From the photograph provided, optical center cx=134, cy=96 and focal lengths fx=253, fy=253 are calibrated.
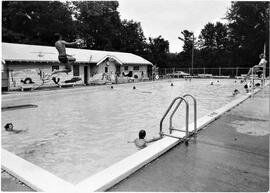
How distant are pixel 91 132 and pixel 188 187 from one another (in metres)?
4.56

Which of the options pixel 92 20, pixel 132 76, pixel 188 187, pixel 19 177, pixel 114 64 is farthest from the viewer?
pixel 92 20

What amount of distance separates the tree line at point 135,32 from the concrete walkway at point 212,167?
34385 mm

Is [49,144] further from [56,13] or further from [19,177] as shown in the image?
[56,13]

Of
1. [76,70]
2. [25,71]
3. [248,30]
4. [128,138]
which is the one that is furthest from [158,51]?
[128,138]

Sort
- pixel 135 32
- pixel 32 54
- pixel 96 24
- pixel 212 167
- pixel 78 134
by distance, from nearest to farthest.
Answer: pixel 212 167 → pixel 78 134 → pixel 32 54 → pixel 96 24 → pixel 135 32

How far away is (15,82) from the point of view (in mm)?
19188

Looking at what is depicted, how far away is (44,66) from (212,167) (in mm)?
19823

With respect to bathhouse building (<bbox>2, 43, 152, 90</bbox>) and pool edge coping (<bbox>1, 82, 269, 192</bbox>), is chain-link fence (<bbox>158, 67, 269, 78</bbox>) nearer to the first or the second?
bathhouse building (<bbox>2, 43, 152, 90</bbox>)

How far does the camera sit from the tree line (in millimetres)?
35938

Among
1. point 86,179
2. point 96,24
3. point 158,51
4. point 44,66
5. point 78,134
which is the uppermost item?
point 96,24

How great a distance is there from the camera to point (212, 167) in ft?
13.5

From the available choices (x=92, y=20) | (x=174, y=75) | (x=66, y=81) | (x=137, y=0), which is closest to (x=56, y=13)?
(x=92, y=20)

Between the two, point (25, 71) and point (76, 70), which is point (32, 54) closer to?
point (25, 71)

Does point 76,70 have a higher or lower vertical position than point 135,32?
lower
